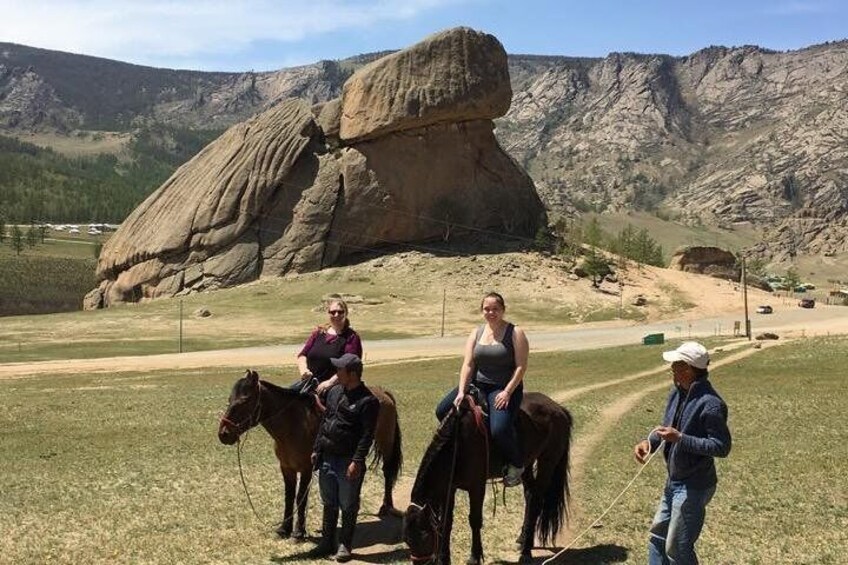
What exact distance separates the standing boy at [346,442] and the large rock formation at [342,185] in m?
80.6

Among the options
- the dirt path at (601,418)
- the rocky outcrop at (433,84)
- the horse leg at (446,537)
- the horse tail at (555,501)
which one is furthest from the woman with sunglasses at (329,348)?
the rocky outcrop at (433,84)

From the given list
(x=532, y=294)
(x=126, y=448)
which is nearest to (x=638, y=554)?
(x=126, y=448)

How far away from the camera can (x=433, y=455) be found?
1000cm

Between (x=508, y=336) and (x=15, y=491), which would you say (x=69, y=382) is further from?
(x=508, y=336)

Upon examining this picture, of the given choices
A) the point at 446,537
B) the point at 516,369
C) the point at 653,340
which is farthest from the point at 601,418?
the point at 653,340

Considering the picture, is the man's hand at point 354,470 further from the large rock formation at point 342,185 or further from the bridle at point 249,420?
the large rock formation at point 342,185

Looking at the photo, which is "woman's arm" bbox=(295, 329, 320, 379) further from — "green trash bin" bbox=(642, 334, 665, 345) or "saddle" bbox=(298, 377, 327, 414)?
"green trash bin" bbox=(642, 334, 665, 345)

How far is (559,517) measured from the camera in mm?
12141

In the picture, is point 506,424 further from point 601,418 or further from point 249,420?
point 601,418

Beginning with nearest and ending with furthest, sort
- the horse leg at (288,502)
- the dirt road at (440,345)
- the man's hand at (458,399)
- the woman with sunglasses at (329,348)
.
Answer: the man's hand at (458,399)
the woman with sunglasses at (329,348)
the horse leg at (288,502)
the dirt road at (440,345)

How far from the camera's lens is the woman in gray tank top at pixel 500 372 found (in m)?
10.6

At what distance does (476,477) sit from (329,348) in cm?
327

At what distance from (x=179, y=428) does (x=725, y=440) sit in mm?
18906

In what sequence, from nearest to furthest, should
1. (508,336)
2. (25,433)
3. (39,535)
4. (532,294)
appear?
(508,336) → (39,535) → (25,433) → (532,294)
